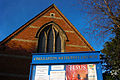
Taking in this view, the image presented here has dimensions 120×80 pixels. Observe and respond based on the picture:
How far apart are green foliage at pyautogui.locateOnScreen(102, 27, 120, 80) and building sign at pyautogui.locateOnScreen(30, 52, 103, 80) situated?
5164 mm

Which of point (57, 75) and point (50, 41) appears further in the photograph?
point (50, 41)

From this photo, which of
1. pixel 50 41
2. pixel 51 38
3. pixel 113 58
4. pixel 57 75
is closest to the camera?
pixel 57 75

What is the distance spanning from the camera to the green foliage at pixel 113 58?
8.99 metres

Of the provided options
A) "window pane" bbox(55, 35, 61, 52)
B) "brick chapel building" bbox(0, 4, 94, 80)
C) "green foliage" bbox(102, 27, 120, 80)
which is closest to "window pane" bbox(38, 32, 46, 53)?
"brick chapel building" bbox(0, 4, 94, 80)

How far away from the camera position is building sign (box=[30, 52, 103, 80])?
4238 millimetres

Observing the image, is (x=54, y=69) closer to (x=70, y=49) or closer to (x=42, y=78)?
(x=42, y=78)

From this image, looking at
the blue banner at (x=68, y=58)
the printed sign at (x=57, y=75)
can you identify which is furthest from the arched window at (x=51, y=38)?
the printed sign at (x=57, y=75)

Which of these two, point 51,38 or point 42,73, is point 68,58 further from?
point 51,38

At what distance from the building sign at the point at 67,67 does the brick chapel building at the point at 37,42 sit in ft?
20.6

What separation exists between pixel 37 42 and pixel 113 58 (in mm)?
6655

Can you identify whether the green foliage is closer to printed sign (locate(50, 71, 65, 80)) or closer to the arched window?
the arched window

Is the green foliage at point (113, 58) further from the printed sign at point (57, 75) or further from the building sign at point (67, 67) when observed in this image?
the printed sign at point (57, 75)

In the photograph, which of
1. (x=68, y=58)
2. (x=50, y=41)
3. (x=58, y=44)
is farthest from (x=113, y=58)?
(x=68, y=58)

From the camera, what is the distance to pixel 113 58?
945 cm
